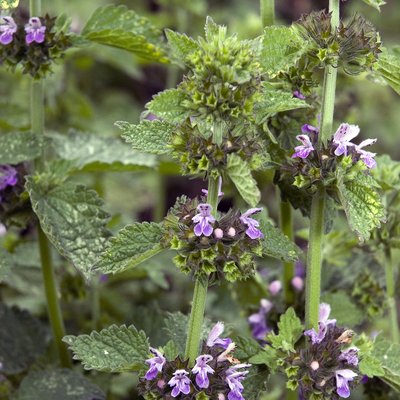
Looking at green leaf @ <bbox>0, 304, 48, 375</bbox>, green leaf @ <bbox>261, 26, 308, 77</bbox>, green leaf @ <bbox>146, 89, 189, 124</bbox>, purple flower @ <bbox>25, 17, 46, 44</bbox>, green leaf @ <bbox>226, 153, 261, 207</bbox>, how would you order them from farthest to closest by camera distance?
green leaf @ <bbox>0, 304, 48, 375</bbox>, purple flower @ <bbox>25, 17, 46, 44</bbox>, green leaf @ <bbox>261, 26, 308, 77</bbox>, green leaf @ <bbox>146, 89, 189, 124</bbox>, green leaf @ <bbox>226, 153, 261, 207</bbox>

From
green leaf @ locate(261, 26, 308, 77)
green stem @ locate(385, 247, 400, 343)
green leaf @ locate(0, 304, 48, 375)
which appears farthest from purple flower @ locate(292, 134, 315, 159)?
green leaf @ locate(0, 304, 48, 375)

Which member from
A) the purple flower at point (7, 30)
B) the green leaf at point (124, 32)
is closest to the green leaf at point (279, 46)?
the green leaf at point (124, 32)

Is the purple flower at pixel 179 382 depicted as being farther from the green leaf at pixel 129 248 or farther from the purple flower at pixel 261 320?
the purple flower at pixel 261 320

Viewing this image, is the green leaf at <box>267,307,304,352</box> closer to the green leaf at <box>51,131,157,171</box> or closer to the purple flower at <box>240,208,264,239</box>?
the purple flower at <box>240,208,264,239</box>

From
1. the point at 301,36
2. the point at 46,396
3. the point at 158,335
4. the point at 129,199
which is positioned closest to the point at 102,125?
the point at 129,199

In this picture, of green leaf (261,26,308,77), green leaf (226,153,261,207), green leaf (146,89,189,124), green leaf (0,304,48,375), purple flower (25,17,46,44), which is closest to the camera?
green leaf (226,153,261,207)

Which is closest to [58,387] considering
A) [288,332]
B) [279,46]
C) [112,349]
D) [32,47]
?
[112,349]

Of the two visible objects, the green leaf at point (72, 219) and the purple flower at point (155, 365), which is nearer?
the purple flower at point (155, 365)

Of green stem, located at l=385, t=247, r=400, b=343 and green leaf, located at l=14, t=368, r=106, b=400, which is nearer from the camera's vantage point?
green leaf, located at l=14, t=368, r=106, b=400
